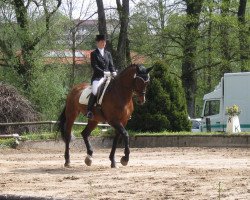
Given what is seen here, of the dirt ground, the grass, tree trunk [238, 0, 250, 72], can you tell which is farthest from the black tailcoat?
tree trunk [238, 0, 250, 72]

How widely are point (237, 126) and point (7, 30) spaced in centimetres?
1781

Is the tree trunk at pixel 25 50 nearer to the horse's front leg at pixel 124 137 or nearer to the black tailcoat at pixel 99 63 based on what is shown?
the black tailcoat at pixel 99 63

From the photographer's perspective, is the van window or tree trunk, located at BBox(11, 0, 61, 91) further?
tree trunk, located at BBox(11, 0, 61, 91)

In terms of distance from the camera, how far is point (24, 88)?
41.5 metres

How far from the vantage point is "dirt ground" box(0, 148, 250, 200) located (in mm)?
10992

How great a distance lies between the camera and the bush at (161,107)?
1121 inches

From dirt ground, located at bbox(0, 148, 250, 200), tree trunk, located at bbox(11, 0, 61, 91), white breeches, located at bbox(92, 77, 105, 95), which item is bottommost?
dirt ground, located at bbox(0, 148, 250, 200)

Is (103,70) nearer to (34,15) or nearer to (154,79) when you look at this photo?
(154,79)

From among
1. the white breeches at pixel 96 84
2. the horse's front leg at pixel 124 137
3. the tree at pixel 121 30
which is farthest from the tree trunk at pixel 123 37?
the horse's front leg at pixel 124 137

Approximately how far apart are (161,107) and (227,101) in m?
10.2

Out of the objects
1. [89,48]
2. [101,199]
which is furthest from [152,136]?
[89,48]

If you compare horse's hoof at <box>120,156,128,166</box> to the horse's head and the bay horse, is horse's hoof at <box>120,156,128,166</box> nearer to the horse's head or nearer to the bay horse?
the bay horse

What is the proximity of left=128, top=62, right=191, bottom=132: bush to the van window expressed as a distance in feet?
35.2

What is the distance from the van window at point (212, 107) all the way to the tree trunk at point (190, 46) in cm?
605
